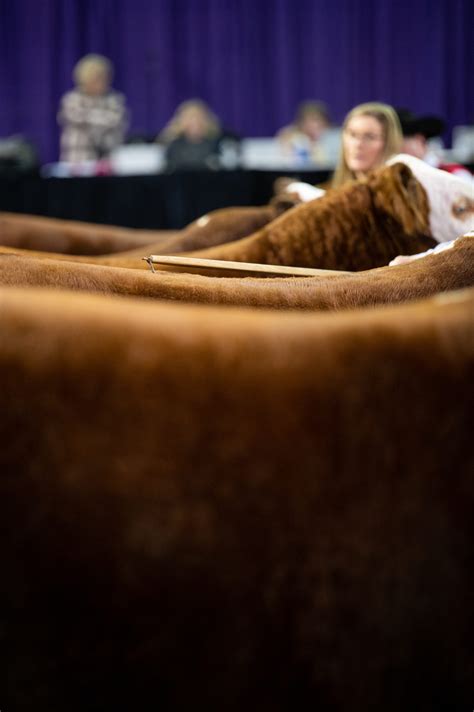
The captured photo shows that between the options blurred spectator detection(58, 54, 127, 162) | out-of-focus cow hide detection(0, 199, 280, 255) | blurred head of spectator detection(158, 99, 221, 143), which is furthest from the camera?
blurred spectator detection(58, 54, 127, 162)

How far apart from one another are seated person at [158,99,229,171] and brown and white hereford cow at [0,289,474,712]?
426 cm

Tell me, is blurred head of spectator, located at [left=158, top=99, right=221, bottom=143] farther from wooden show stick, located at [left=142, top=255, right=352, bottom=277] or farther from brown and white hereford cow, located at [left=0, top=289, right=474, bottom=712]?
brown and white hereford cow, located at [left=0, top=289, right=474, bottom=712]

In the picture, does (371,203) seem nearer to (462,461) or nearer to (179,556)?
(462,461)

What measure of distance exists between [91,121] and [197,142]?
0.90m

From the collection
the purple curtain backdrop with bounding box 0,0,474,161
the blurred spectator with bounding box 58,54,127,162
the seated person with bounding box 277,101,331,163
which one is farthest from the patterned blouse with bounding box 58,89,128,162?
the purple curtain backdrop with bounding box 0,0,474,161

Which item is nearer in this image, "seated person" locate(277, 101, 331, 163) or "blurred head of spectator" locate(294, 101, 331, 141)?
"seated person" locate(277, 101, 331, 163)

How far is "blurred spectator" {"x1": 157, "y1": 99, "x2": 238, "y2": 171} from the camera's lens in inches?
194

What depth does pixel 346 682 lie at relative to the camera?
25.0 inches

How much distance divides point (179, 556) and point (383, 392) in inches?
7.6

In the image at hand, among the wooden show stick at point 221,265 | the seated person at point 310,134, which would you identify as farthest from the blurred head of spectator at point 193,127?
the wooden show stick at point 221,265

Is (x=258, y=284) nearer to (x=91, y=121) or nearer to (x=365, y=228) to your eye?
(x=365, y=228)

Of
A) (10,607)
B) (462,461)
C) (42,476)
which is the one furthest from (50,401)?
(462,461)

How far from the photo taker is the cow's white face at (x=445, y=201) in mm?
1339

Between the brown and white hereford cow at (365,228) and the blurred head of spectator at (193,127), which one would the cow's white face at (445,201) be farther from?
the blurred head of spectator at (193,127)
